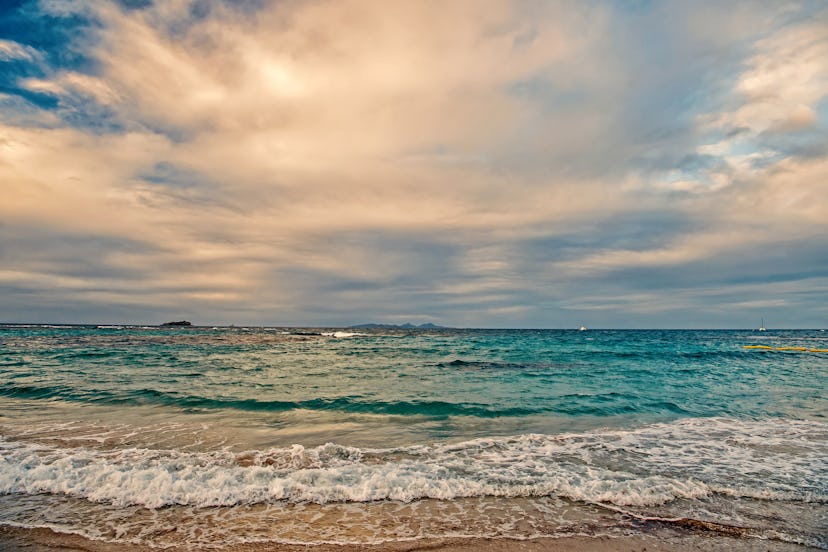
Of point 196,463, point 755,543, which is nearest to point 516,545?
point 755,543

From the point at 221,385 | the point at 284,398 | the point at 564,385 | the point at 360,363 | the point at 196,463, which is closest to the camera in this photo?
the point at 196,463

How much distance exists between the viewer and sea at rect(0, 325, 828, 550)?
18.2 ft

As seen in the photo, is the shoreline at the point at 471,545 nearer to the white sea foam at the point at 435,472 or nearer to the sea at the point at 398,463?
the sea at the point at 398,463

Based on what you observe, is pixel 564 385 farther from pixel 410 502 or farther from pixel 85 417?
pixel 85 417

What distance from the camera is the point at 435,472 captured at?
734cm

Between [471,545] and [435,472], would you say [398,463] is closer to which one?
[435,472]

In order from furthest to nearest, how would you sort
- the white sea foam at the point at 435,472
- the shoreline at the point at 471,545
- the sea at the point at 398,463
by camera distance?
the white sea foam at the point at 435,472, the sea at the point at 398,463, the shoreline at the point at 471,545

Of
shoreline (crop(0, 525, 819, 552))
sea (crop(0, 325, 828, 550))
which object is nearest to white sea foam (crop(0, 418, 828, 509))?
sea (crop(0, 325, 828, 550))

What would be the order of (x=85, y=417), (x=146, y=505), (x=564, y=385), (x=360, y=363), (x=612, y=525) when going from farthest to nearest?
(x=360, y=363)
(x=564, y=385)
(x=85, y=417)
(x=146, y=505)
(x=612, y=525)

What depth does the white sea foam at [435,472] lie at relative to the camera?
21.0 ft

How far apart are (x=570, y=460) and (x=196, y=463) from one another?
6551 mm

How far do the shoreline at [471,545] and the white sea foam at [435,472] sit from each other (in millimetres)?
1048

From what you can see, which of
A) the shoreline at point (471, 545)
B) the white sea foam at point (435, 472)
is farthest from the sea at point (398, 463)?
the shoreline at point (471, 545)

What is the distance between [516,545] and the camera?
4977 mm
